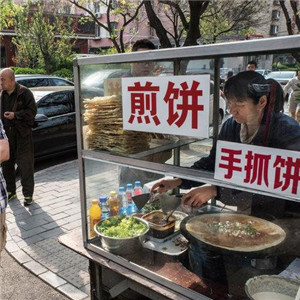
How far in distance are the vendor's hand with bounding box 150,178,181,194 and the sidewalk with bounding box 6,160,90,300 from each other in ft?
3.92

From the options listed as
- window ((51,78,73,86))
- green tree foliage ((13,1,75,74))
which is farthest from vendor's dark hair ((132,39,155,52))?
green tree foliage ((13,1,75,74))

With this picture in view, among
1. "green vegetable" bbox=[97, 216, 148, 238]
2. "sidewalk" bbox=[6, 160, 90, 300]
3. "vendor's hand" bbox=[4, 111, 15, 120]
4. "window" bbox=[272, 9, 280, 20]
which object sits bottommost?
"sidewalk" bbox=[6, 160, 90, 300]

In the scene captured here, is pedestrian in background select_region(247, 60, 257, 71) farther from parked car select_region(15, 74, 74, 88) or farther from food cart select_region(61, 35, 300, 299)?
parked car select_region(15, 74, 74, 88)

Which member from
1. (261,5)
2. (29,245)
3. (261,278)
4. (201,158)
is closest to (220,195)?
(201,158)

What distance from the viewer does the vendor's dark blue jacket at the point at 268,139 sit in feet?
4.88

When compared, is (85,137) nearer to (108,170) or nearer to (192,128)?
(108,170)

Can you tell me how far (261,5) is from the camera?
13578 mm

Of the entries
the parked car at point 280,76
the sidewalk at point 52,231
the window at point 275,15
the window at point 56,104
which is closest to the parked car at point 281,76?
the parked car at point 280,76

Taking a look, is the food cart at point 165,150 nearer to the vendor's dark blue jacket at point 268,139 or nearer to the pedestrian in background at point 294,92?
the vendor's dark blue jacket at point 268,139

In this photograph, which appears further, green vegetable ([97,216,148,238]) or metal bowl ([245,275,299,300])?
green vegetable ([97,216,148,238])

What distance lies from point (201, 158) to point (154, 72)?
20.9 inches

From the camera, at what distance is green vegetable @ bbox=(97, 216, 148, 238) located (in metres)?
2.08

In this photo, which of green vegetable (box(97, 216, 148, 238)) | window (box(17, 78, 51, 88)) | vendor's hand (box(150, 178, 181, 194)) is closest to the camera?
green vegetable (box(97, 216, 148, 238))

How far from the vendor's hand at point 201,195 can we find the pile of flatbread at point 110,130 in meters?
0.39
